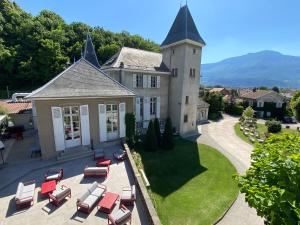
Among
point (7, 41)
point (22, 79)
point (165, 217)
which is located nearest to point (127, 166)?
point (165, 217)

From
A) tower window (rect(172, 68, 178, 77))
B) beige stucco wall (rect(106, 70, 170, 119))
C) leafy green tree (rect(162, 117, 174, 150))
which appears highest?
tower window (rect(172, 68, 178, 77))

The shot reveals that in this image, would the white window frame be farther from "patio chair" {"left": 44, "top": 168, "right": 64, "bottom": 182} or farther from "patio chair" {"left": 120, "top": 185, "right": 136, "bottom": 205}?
"patio chair" {"left": 120, "top": 185, "right": 136, "bottom": 205}

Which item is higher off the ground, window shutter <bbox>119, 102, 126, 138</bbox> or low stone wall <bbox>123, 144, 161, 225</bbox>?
window shutter <bbox>119, 102, 126, 138</bbox>

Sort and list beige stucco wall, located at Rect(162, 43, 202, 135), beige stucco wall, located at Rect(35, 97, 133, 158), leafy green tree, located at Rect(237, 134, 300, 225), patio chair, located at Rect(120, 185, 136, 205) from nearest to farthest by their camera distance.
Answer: leafy green tree, located at Rect(237, 134, 300, 225)
patio chair, located at Rect(120, 185, 136, 205)
beige stucco wall, located at Rect(35, 97, 133, 158)
beige stucco wall, located at Rect(162, 43, 202, 135)

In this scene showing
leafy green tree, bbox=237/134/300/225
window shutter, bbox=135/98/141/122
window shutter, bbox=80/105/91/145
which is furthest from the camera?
window shutter, bbox=135/98/141/122

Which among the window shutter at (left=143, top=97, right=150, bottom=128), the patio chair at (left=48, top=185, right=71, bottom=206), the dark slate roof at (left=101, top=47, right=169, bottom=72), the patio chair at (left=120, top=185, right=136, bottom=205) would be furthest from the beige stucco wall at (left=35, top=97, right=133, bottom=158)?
the window shutter at (left=143, top=97, right=150, bottom=128)

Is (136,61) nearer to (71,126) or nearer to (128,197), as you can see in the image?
(71,126)

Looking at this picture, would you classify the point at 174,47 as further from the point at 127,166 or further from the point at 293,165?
the point at 293,165

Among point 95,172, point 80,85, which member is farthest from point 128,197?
point 80,85
